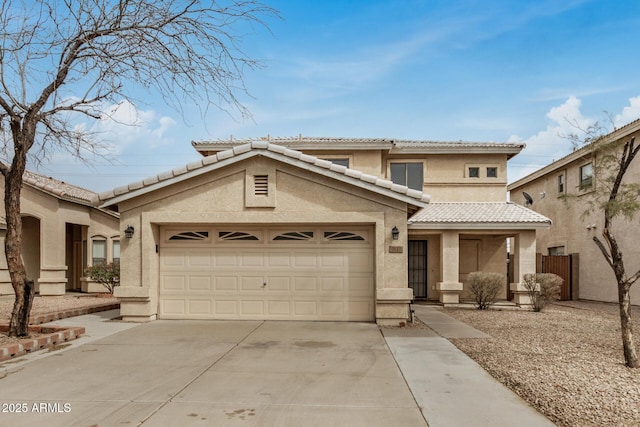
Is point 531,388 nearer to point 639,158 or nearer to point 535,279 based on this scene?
point 535,279

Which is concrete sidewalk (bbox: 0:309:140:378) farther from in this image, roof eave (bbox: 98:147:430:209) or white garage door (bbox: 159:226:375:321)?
roof eave (bbox: 98:147:430:209)

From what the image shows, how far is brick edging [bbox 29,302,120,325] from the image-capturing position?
11297mm

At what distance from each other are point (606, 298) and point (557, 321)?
7110 millimetres

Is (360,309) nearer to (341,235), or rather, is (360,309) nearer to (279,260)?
(341,235)

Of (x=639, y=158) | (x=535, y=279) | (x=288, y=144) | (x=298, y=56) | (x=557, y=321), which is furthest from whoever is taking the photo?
(x=288, y=144)

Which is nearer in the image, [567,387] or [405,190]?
[567,387]

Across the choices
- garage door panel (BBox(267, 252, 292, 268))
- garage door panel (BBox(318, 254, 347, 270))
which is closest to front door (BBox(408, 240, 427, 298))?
garage door panel (BBox(318, 254, 347, 270))

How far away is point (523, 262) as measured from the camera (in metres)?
15.7

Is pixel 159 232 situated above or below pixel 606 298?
above

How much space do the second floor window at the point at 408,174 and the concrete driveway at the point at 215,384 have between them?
960cm

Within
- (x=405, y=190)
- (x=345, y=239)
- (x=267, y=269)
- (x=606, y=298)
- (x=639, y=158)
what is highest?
(x=639, y=158)

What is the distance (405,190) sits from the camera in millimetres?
11133

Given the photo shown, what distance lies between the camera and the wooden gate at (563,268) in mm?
19594

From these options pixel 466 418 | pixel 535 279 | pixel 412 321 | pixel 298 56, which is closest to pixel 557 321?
pixel 535 279
